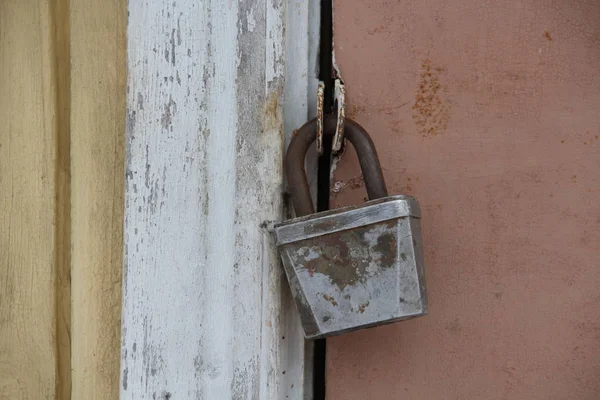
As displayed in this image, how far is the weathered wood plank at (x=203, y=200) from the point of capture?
2.42 feet

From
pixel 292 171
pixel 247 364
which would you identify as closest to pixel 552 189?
pixel 292 171

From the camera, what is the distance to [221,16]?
0.76 m

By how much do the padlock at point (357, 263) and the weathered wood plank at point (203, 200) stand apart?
3.4 inches

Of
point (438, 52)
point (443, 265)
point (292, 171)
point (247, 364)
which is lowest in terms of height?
point (247, 364)

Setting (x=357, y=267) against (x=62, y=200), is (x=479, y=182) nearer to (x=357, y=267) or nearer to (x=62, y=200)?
(x=357, y=267)

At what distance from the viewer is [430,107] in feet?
2.61

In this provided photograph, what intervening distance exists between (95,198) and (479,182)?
48cm

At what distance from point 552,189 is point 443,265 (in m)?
0.17

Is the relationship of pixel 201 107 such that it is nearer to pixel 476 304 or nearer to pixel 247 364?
pixel 247 364

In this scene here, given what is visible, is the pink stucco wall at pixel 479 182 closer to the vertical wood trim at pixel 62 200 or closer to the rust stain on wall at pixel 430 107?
the rust stain on wall at pixel 430 107

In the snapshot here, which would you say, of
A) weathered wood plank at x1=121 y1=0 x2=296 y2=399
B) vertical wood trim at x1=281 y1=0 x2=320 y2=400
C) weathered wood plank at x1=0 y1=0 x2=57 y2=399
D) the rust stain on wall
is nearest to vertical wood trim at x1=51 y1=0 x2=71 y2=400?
weathered wood plank at x1=0 y1=0 x2=57 y2=399

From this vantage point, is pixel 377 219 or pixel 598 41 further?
pixel 598 41

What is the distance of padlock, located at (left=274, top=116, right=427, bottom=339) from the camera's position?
67 cm

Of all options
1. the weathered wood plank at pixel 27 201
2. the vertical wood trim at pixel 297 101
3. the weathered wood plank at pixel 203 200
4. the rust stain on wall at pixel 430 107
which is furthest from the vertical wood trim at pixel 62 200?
Result: the rust stain on wall at pixel 430 107
